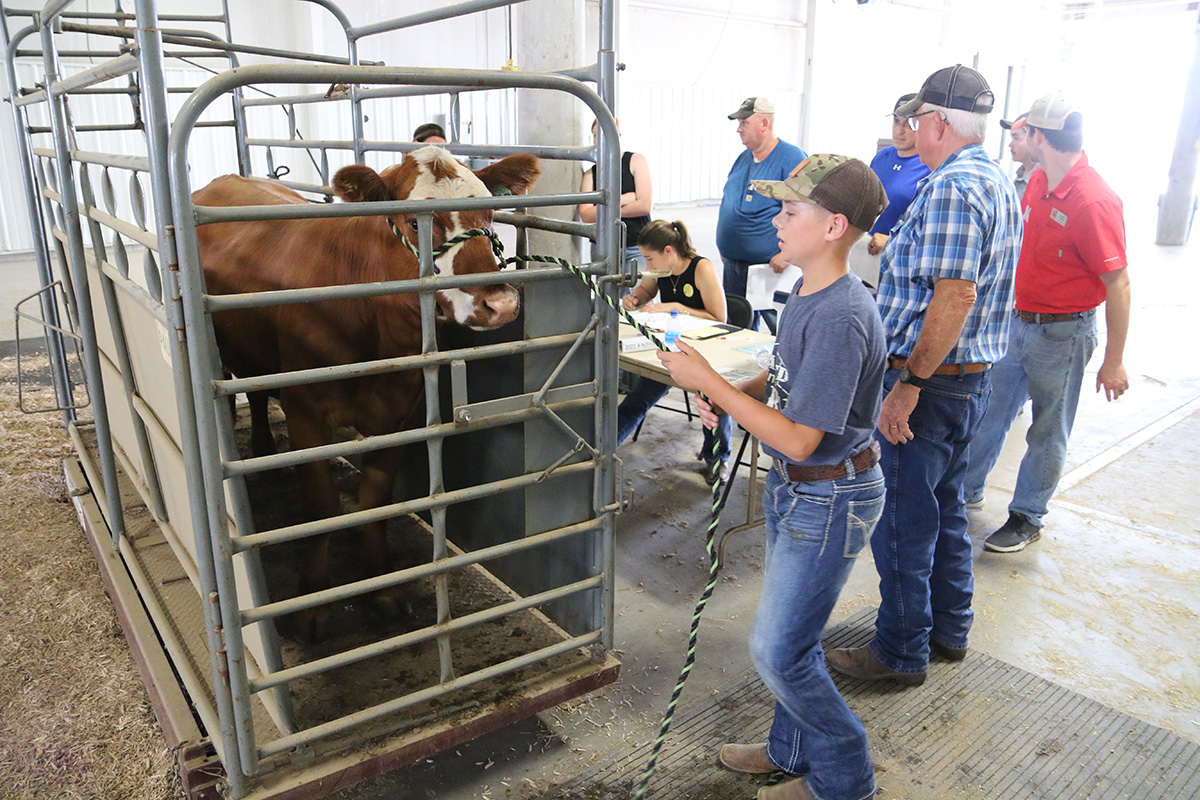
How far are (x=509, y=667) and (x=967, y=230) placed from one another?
67.3 inches

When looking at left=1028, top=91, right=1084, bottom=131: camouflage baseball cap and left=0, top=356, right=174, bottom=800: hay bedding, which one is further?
left=1028, top=91, right=1084, bottom=131: camouflage baseball cap

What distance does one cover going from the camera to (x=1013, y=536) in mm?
3590

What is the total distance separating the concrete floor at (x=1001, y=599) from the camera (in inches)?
93.6

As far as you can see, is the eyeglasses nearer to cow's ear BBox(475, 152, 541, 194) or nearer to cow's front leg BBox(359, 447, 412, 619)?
cow's ear BBox(475, 152, 541, 194)

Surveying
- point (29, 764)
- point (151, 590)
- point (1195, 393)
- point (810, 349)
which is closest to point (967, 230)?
point (810, 349)

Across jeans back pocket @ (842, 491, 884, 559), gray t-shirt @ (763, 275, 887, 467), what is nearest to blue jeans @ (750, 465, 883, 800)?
jeans back pocket @ (842, 491, 884, 559)

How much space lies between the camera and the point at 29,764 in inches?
88.3

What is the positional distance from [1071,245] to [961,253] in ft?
4.47

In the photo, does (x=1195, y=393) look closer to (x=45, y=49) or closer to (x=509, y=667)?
(x=509, y=667)

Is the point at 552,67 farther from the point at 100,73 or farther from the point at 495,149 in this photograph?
the point at 100,73

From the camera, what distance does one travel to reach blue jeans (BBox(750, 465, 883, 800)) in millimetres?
1845

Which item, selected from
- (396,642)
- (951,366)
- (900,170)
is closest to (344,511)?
(396,642)

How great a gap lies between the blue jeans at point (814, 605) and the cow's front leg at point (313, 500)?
135 centimetres

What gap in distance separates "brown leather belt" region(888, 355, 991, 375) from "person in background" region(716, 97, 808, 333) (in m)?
2.31
